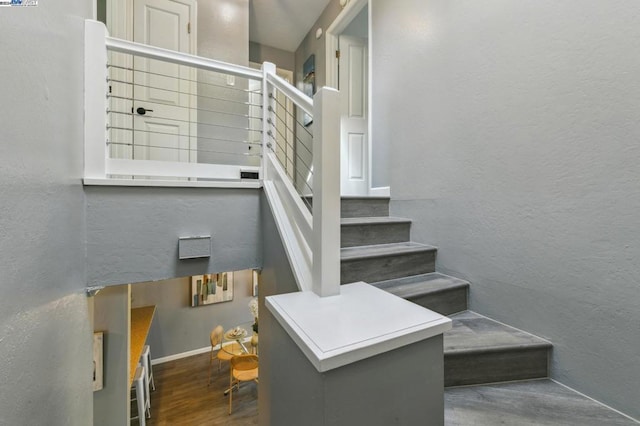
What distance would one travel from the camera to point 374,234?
6.13 feet

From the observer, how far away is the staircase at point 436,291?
118 cm

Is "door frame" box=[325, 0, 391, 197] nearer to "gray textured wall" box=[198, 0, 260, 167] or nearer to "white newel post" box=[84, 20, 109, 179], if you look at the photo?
"gray textured wall" box=[198, 0, 260, 167]

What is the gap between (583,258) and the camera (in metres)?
1.14

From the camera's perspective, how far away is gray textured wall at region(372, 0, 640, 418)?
1037 millimetres

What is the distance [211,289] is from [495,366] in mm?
4625

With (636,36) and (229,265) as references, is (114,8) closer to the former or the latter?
(229,265)

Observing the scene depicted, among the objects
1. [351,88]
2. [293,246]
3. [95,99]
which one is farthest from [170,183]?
[351,88]

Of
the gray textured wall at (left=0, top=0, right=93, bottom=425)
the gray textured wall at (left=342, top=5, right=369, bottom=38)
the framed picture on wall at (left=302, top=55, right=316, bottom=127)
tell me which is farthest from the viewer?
the framed picture on wall at (left=302, top=55, right=316, bottom=127)

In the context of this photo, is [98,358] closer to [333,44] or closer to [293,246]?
[293,246]

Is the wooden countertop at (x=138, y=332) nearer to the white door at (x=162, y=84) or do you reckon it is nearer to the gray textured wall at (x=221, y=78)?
the white door at (x=162, y=84)

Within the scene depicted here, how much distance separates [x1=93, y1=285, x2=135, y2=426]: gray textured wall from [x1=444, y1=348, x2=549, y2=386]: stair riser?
2521 mm

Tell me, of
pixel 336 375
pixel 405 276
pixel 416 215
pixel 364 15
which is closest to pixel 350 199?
pixel 416 215

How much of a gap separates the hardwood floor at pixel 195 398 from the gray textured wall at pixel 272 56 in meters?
5.20

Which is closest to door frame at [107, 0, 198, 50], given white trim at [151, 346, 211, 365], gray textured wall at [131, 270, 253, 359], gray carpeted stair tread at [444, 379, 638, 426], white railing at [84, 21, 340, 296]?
white railing at [84, 21, 340, 296]
